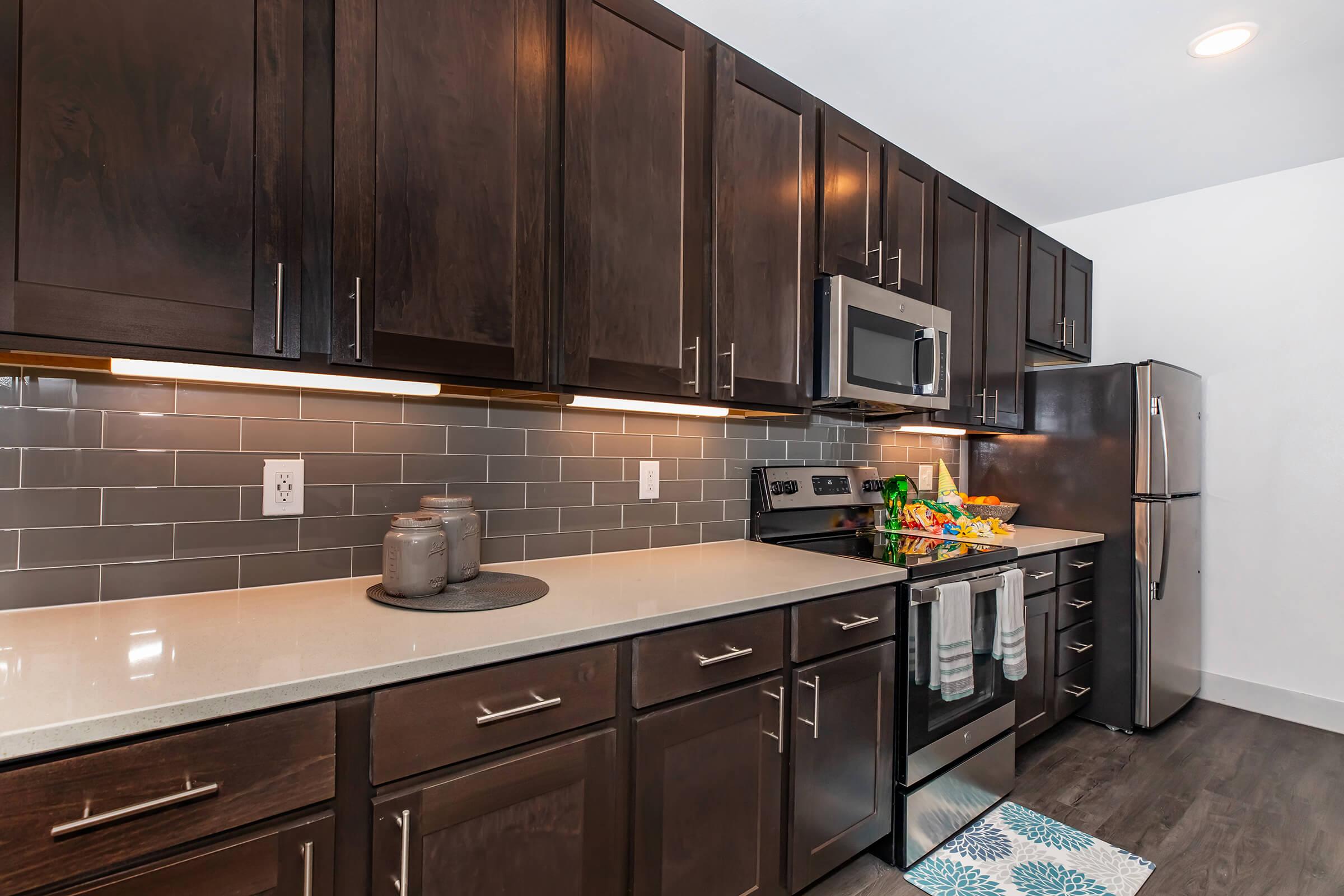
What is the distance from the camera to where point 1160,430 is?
9.42 ft

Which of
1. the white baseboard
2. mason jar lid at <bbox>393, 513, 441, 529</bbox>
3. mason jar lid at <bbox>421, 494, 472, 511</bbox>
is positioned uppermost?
mason jar lid at <bbox>421, 494, 472, 511</bbox>

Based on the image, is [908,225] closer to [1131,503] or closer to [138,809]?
[1131,503]

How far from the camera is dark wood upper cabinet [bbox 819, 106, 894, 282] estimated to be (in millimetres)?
2148

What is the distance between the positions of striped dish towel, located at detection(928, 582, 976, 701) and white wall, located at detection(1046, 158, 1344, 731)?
2.25 meters

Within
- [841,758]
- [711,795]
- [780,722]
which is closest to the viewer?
[711,795]

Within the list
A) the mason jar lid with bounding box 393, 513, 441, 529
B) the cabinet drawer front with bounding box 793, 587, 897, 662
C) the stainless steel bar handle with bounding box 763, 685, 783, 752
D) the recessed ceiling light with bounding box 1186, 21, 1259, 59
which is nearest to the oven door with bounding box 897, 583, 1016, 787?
the cabinet drawer front with bounding box 793, 587, 897, 662

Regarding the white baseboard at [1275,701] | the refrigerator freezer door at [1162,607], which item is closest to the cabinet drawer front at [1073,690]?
the refrigerator freezer door at [1162,607]

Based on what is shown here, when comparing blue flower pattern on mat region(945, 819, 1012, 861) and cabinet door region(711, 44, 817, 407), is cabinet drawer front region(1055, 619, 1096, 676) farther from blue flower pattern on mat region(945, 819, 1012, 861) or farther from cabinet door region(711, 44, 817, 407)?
cabinet door region(711, 44, 817, 407)

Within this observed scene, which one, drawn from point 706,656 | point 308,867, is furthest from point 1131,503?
point 308,867

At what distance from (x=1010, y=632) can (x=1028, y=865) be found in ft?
2.28

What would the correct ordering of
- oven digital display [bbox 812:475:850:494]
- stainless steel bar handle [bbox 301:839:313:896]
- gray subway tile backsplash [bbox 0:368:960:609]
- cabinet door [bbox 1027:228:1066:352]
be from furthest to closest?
cabinet door [bbox 1027:228:1066:352] → oven digital display [bbox 812:475:850:494] → gray subway tile backsplash [bbox 0:368:960:609] → stainless steel bar handle [bbox 301:839:313:896]

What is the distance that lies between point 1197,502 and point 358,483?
150 inches

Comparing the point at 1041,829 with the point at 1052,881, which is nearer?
the point at 1052,881

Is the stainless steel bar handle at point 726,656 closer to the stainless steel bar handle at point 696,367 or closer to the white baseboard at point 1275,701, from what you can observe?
the stainless steel bar handle at point 696,367
